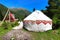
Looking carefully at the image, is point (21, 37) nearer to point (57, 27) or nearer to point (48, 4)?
point (57, 27)

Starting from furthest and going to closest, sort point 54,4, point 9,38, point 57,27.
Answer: point 54,4 < point 57,27 < point 9,38

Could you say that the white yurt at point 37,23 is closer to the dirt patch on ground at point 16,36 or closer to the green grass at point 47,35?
the green grass at point 47,35

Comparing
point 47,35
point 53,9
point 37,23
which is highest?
point 53,9

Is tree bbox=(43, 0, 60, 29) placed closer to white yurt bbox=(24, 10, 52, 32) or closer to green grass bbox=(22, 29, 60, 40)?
white yurt bbox=(24, 10, 52, 32)

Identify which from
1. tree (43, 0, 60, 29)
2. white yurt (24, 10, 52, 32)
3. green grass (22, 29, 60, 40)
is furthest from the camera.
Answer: tree (43, 0, 60, 29)

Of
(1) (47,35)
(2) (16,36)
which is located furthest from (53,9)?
(2) (16,36)

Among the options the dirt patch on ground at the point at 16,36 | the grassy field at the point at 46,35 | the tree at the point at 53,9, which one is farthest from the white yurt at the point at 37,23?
the tree at the point at 53,9

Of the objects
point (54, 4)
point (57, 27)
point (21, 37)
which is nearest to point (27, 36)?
point (21, 37)

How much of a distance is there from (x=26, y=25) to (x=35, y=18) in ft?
4.94

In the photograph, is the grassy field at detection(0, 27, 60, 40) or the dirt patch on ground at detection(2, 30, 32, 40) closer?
the dirt patch on ground at detection(2, 30, 32, 40)

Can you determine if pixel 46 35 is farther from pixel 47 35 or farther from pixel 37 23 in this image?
pixel 37 23

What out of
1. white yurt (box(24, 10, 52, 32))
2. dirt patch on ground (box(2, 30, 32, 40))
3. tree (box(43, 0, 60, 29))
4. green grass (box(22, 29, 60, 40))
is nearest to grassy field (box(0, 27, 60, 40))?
green grass (box(22, 29, 60, 40))

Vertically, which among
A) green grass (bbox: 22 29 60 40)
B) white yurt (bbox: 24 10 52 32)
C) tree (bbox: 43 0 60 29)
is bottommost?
green grass (bbox: 22 29 60 40)

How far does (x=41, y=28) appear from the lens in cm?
2488
